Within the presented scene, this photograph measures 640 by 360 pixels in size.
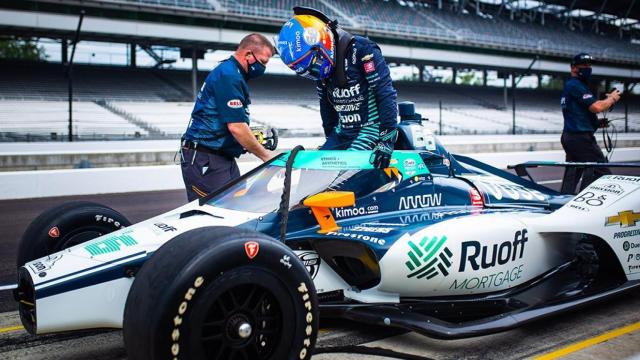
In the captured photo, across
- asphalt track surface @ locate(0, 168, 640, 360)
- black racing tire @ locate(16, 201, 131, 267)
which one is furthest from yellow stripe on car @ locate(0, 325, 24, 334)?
black racing tire @ locate(16, 201, 131, 267)

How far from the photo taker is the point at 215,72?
453 cm

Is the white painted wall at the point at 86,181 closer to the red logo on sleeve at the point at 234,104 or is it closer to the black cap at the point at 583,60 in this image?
the red logo on sleeve at the point at 234,104

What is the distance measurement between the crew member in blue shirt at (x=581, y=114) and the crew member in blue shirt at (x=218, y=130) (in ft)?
12.4

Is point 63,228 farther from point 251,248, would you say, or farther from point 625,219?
point 625,219

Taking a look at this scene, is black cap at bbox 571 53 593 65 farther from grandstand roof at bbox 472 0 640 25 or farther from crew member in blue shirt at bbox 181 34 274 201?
grandstand roof at bbox 472 0 640 25

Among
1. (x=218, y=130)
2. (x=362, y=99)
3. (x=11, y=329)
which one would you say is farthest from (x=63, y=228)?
(x=362, y=99)

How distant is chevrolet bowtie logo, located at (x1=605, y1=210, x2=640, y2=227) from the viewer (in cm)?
423

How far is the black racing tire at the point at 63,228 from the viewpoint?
12.2ft

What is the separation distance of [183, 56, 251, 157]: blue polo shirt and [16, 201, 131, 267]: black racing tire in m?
0.94

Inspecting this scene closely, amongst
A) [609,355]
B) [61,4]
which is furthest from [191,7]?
[609,355]

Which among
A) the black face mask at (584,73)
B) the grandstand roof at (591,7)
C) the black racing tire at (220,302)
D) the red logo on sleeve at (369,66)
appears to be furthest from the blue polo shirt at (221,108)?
the grandstand roof at (591,7)

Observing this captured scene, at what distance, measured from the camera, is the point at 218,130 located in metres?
4.58

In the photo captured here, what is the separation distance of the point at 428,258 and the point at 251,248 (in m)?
1.29

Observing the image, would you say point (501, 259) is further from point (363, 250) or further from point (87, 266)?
point (87, 266)
